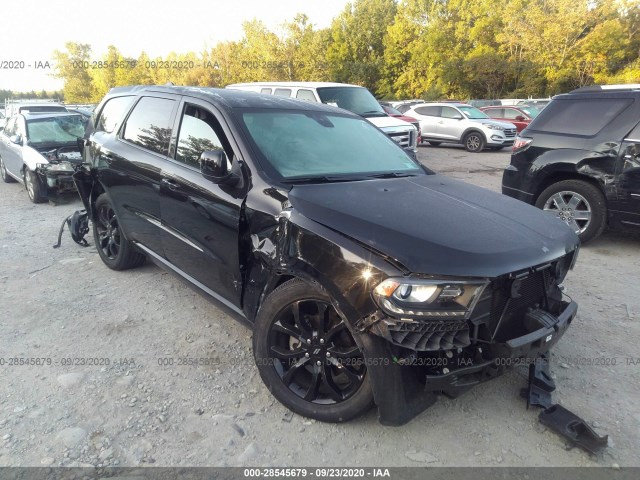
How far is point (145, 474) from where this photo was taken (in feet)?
7.55

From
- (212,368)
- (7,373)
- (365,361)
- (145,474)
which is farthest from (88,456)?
(365,361)

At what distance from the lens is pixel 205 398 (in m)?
2.89

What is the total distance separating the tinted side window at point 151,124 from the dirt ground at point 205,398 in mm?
1441

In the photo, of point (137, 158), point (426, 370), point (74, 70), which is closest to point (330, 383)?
point (426, 370)

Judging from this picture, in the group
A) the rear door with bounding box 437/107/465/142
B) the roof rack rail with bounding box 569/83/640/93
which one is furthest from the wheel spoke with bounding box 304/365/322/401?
the rear door with bounding box 437/107/465/142

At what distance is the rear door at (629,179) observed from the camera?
510 centimetres

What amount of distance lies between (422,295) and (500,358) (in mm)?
572

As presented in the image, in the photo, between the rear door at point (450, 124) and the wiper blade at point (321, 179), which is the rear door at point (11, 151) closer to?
the wiper blade at point (321, 179)

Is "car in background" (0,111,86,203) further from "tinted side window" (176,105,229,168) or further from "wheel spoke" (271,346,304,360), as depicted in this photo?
"wheel spoke" (271,346,304,360)

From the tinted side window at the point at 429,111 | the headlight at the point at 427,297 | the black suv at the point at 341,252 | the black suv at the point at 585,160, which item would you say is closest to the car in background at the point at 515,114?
the tinted side window at the point at 429,111

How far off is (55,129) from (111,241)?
5.82m

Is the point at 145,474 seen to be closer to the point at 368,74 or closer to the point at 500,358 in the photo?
the point at 500,358

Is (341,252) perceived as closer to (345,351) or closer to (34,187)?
(345,351)

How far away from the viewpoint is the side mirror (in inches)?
113
